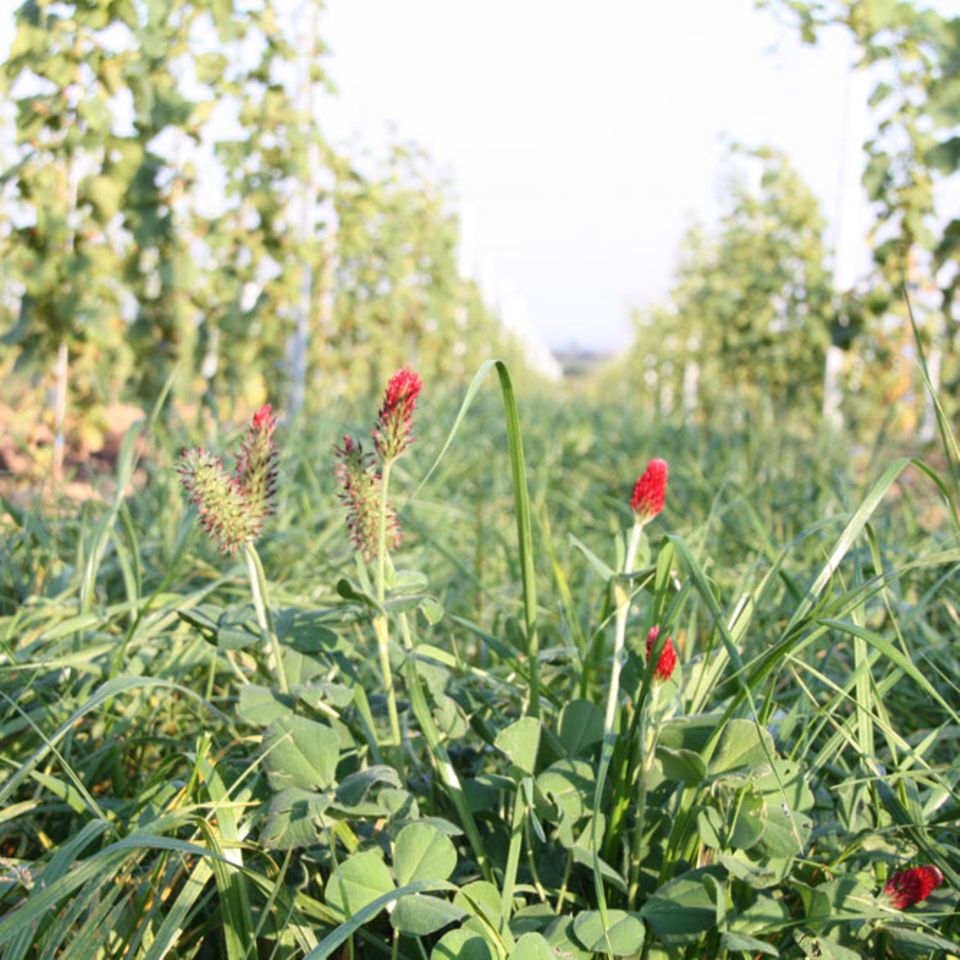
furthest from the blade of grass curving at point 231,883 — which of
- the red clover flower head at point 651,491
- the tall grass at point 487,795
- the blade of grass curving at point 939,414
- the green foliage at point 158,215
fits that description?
the green foliage at point 158,215

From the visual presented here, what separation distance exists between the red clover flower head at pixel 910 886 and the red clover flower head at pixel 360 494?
0.57m

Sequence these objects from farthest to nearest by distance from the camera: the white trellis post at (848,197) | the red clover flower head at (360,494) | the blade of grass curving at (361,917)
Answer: the white trellis post at (848,197), the red clover flower head at (360,494), the blade of grass curving at (361,917)

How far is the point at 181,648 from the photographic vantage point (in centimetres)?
157

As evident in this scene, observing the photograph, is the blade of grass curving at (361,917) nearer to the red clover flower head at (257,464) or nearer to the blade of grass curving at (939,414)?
the red clover flower head at (257,464)

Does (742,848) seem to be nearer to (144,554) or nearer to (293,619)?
(293,619)

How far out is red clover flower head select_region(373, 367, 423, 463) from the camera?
0.94m

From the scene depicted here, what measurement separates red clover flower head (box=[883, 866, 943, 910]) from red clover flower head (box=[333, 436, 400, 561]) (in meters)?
0.57

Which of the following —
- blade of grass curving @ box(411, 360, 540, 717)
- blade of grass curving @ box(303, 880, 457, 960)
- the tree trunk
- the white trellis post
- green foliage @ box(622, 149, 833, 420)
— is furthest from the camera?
green foliage @ box(622, 149, 833, 420)

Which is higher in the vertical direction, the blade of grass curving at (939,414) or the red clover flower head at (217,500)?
the blade of grass curving at (939,414)

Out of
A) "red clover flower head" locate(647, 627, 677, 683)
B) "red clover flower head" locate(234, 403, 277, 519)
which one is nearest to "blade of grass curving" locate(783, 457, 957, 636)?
"red clover flower head" locate(647, 627, 677, 683)

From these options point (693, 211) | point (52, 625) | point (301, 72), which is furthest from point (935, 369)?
point (693, 211)

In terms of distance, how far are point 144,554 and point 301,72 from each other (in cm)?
438

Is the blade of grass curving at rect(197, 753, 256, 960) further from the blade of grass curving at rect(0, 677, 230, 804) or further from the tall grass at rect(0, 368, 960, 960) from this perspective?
the blade of grass curving at rect(0, 677, 230, 804)

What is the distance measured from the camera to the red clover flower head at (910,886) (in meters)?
0.98
